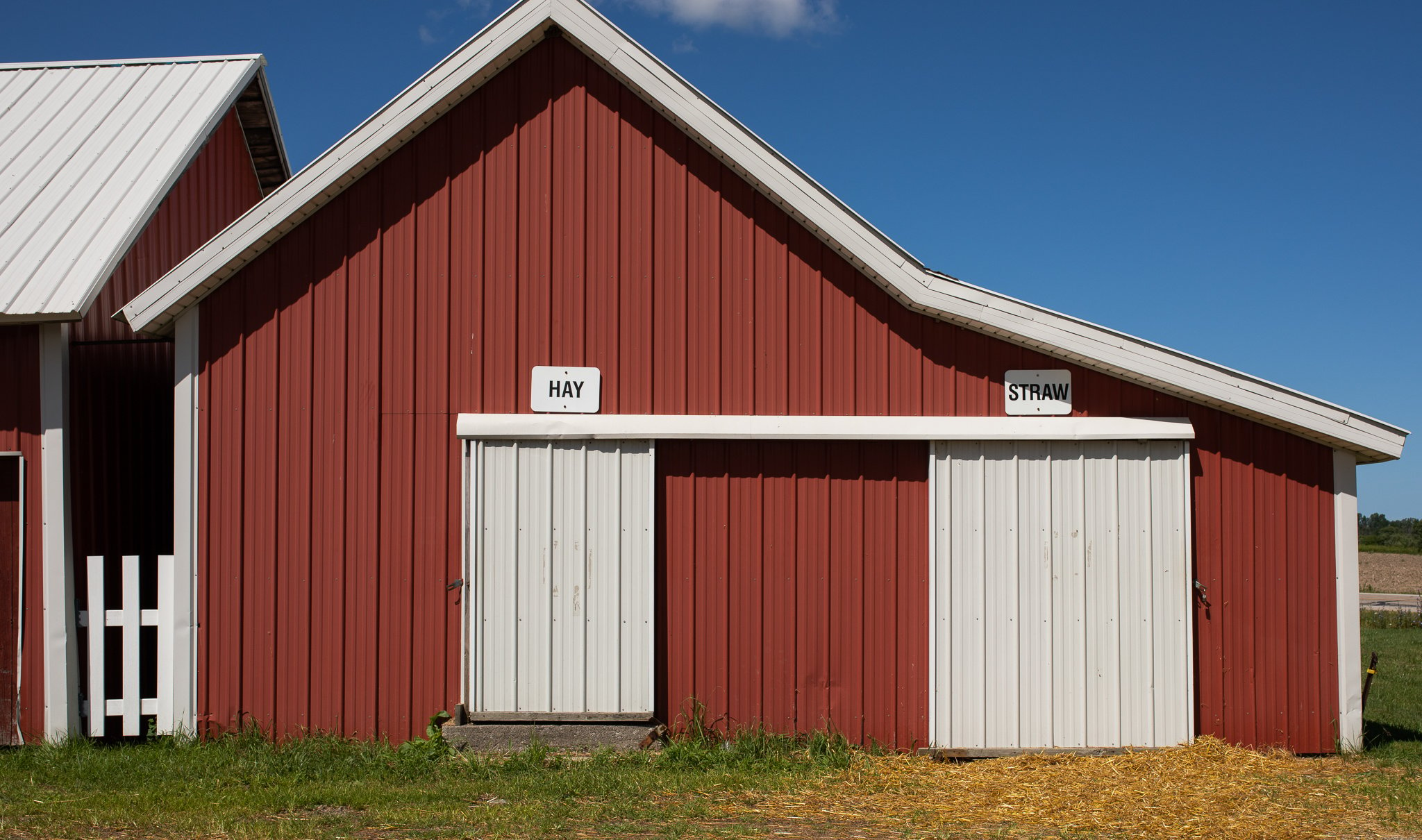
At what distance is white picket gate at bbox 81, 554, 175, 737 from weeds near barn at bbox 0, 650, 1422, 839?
0.26 metres

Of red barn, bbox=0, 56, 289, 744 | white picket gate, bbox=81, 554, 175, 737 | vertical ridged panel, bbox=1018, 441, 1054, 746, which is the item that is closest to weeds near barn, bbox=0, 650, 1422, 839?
white picket gate, bbox=81, 554, 175, 737

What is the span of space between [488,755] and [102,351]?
16.6 ft

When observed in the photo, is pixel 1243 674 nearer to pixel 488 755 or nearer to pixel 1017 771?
pixel 1017 771

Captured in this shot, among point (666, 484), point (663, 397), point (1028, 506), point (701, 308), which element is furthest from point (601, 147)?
point (1028, 506)

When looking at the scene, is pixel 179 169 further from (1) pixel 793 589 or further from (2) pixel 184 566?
(1) pixel 793 589

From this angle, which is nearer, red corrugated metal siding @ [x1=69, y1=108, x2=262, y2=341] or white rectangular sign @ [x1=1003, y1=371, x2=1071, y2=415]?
white rectangular sign @ [x1=1003, y1=371, x2=1071, y2=415]

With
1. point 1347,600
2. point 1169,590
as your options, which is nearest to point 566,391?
point 1169,590

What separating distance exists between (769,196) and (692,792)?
4.57 m

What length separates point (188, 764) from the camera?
306 inches

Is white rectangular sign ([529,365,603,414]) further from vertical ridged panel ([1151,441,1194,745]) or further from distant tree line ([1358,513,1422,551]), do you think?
distant tree line ([1358,513,1422,551])

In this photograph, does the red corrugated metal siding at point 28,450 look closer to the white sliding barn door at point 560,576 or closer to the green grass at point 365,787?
the green grass at point 365,787

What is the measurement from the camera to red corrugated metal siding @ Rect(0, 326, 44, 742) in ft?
28.0

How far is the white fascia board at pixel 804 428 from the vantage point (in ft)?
27.8

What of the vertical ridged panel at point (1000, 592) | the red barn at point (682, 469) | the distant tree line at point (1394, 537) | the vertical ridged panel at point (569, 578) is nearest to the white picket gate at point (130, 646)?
the red barn at point (682, 469)
